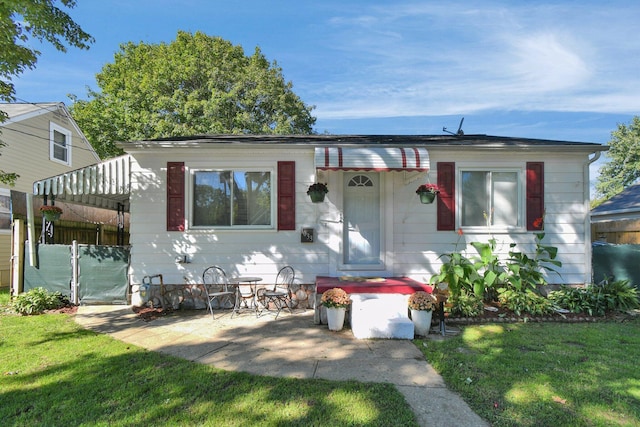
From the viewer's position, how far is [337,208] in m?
6.78

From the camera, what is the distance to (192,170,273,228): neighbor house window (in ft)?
22.3

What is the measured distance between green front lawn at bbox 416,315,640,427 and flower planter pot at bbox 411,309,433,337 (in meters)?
0.26

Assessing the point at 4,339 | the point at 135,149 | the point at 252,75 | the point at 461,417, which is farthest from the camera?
the point at 252,75

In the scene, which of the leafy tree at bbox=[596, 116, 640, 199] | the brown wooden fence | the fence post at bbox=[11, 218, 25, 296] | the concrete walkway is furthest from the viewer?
the leafy tree at bbox=[596, 116, 640, 199]

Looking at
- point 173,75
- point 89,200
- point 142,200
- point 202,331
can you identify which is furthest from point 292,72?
point 202,331

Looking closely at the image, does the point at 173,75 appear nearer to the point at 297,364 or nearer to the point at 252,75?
the point at 252,75

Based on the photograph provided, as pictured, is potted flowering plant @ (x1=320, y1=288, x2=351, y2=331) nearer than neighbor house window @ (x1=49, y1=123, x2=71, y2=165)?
Yes

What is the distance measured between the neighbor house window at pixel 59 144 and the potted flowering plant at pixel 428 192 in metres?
13.2

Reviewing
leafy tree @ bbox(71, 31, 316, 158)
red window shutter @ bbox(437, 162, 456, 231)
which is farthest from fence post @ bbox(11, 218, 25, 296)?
leafy tree @ bbox(71, 31, 316, 158)

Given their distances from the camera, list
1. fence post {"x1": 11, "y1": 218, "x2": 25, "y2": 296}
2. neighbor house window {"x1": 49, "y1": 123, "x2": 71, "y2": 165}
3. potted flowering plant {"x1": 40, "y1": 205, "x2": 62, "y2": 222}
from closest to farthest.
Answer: potted flowering plant {"x1": 40, "y1": 205, "x2": 62, "y2": 222} → fence post {"x1": 11, "y1": 218, "x2": 25, "y2": 296} → neighbor house window {"x1": 49, "y1": 123, "x2": 71, "y2": 165}

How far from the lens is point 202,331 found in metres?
5.24

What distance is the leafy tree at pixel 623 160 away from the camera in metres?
26.8

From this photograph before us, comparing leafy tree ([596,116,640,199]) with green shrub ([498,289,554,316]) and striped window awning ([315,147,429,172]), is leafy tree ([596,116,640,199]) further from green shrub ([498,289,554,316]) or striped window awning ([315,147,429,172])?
striped window awning ([315,147,429,172])

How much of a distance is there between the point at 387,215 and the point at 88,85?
21443 mm
